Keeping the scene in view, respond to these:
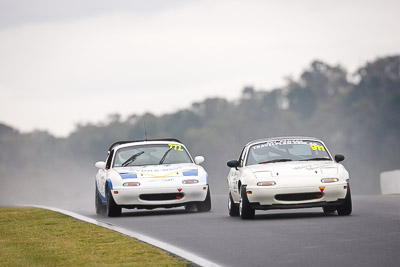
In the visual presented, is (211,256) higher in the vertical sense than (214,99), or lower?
lower

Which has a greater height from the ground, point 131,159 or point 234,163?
point 131,159

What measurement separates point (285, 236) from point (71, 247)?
275cm

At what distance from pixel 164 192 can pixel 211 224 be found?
3585 mm

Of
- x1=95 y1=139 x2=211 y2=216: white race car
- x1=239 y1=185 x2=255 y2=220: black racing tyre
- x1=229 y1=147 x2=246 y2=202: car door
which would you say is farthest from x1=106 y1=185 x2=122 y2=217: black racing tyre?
x1=239 y1=185 x2=255 y2=220: black racing tyre

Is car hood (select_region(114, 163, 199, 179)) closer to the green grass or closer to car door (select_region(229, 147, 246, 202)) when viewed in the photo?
car door (select_region(229, 147, 246, 202))

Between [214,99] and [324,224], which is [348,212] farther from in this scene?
[214,99]

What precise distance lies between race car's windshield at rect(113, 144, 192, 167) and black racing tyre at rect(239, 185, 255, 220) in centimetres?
424

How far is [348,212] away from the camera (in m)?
17.8

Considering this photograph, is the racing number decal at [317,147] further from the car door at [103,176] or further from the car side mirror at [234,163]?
the car door at [103,176]

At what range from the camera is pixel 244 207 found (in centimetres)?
1784

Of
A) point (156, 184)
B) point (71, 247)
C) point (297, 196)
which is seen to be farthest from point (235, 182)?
point (71, 247)

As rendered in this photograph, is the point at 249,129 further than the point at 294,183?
Yes

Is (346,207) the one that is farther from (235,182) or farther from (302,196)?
(235,182)

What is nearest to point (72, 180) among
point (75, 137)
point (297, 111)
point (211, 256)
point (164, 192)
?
point (75, 137)
